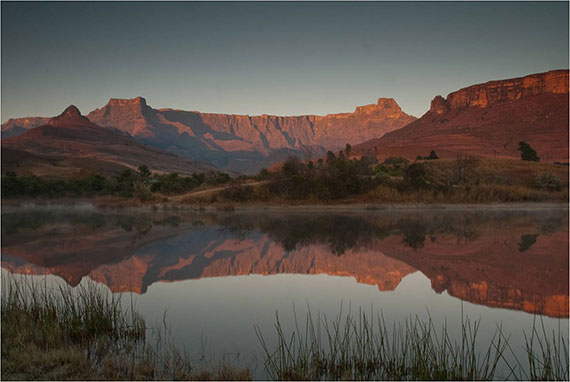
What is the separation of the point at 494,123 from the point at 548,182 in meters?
83.5

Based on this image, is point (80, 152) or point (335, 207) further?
point (80, 152)

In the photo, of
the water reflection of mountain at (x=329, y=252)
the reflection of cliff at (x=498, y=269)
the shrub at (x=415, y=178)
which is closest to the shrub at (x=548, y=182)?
the shrub at (x=415, y=178)

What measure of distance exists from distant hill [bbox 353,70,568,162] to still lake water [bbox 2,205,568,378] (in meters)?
63.3

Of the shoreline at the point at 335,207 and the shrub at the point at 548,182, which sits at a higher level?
the shrub at the point at 548,182

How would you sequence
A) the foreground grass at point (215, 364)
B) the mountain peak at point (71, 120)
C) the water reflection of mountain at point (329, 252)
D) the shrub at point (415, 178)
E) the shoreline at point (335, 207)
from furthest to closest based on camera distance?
the mountain peak at point (71, 120) < the shrub at point (415, 178) < the shoreline at point (335, 207) < the water reflection of mountain at point (329, 252) < the foreground grass at point (215, 364)

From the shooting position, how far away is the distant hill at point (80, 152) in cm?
8103

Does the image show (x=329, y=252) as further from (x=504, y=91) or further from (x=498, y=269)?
(x=504, y=91)

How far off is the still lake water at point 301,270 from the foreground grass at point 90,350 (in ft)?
1.53

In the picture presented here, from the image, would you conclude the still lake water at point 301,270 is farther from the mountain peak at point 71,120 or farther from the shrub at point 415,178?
the mountain peak at point 71,120

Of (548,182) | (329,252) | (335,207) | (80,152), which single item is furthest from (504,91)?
(329,252)

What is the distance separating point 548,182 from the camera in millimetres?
37000

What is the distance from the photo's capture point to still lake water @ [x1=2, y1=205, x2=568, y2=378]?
7.16m

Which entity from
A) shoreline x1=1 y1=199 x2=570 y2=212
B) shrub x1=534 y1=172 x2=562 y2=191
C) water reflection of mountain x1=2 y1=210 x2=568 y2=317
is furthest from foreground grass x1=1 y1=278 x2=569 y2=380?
shrub x1=534 y1=172 x2=562 y2=191

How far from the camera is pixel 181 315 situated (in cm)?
741
